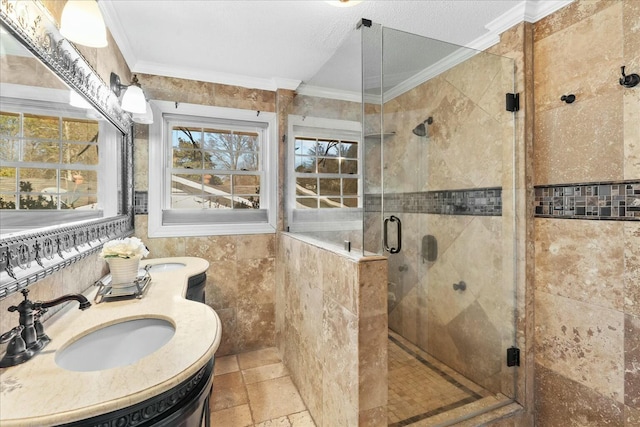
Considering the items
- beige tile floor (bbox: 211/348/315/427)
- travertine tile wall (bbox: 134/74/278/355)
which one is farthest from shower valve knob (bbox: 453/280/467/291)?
travertine tile wall (bbox: 134/74/278/355)

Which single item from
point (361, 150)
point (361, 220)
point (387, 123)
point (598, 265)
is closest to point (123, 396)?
point (361, 220)

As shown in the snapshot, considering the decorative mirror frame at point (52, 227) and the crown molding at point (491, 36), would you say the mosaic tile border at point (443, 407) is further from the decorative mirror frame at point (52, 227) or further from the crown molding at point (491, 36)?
the crown molding at point (491, 36)

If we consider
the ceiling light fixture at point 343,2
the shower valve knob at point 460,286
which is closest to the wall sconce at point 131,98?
the ceiling light fixture at point 343,2

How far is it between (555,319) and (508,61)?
1.52m

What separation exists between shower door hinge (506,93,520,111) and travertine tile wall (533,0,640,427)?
0.33 ft

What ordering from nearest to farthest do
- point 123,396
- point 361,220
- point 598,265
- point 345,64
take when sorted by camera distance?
point 123,396
point 598,265
point 361,220
point 345,64

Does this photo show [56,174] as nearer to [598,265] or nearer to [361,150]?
[361,150]

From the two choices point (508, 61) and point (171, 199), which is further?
point (171, 199)

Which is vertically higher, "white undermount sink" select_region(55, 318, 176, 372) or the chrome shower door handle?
the chrome shower door handle

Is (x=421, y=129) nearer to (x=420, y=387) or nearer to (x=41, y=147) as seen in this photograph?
(x=420, y=387)

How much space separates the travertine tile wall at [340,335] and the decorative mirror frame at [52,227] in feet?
3.86

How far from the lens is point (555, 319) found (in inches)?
65.9

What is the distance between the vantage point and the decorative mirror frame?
0.88 m

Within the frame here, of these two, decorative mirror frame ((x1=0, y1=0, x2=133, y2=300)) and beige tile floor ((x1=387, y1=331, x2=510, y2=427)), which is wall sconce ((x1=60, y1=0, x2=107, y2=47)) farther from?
beige tile floor ((x1=387, y1=331, x2=510, y2=427))
